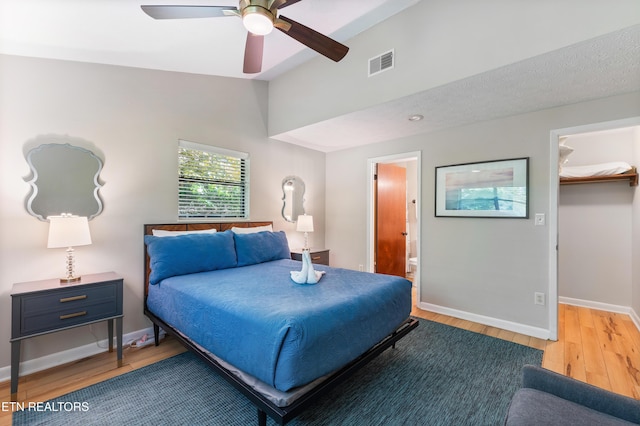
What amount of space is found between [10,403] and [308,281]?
2.21 m

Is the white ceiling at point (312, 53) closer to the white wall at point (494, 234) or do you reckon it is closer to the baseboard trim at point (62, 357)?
the white wall at point (494, 234)

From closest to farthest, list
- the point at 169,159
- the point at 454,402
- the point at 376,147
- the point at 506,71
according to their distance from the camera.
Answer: the point at 454,402
the point at 506,71
the point at 169,159
the point at 376,147

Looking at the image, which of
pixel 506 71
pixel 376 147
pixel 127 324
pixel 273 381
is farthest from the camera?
pixel 376 147

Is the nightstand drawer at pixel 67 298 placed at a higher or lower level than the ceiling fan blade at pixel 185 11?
lower

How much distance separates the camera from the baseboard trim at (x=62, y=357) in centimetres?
225

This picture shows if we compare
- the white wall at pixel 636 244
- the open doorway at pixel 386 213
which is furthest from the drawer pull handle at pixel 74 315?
the white wall at pixel 636 244

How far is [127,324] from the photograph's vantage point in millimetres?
2803

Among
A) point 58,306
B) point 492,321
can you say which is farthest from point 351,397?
point 58,306

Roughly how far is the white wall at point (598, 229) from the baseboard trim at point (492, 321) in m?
1.57

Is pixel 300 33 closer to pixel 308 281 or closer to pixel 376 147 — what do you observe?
pixel 308 281

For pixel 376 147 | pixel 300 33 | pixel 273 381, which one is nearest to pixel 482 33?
pixel 300 33

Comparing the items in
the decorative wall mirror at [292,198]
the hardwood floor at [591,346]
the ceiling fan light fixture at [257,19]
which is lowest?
the hardwood floor at [591,346]

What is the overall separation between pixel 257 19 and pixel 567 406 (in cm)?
254

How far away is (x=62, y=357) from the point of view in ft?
8.00
